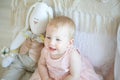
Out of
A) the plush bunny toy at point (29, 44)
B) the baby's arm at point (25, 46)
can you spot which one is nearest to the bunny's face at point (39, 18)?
the plush bunny toy at point (29, 44)

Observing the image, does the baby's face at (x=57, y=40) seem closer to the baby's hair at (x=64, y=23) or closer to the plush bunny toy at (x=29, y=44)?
the baby's hair at (x=64, y=23)

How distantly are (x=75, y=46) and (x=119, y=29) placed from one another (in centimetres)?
27

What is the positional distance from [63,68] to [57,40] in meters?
0.15

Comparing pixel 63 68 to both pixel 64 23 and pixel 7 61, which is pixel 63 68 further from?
pixel 7 61

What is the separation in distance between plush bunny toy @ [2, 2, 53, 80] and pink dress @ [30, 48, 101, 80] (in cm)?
12

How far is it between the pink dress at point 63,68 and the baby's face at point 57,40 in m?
0.04

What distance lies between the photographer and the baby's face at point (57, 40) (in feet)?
3.76

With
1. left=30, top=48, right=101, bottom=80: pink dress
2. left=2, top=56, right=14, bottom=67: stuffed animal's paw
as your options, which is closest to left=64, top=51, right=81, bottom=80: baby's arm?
left=30, top=48, right=101, bottom=80: pink dress

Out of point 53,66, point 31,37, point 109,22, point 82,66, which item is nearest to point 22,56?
point 31,37

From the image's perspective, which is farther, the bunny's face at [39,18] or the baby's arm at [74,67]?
the bunny's face at [39,18]

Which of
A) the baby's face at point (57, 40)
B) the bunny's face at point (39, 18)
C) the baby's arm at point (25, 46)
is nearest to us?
the baby's face at point (57, 40)

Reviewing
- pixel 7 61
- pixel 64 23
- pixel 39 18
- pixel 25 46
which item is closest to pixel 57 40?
pixel 64 23

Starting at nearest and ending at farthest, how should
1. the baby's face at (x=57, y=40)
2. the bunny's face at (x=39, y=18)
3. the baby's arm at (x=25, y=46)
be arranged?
the baby's face at (x=57, y=40)
the bunny's face at (x=39, y=18)
the baby's arm at (x=25, y=46)

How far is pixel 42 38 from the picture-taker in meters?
1.31
